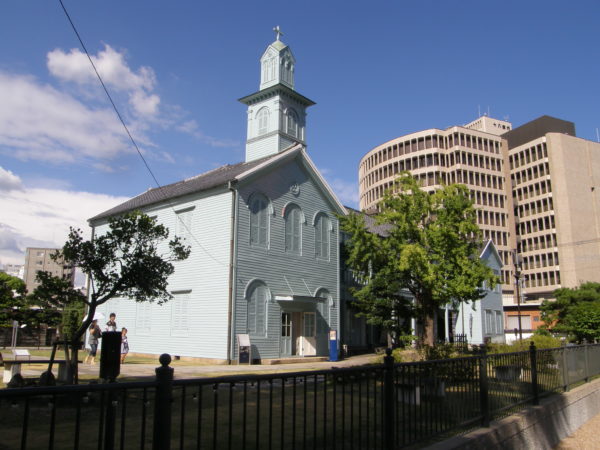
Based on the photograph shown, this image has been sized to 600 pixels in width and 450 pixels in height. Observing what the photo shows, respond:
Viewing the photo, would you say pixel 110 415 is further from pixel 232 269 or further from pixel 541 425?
pixel 232 269

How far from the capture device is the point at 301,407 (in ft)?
22.0

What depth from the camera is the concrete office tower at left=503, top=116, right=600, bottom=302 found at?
7450 centimetres

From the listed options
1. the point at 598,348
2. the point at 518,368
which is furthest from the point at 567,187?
the point at 518,368

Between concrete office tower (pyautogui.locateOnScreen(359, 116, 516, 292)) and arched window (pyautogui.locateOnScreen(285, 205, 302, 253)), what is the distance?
55180 millimetres

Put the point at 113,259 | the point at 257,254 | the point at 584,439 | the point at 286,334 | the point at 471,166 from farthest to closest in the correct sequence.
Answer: the point at 471,166, the point at 286,334, the point at 257,254, the point at 113,259, the point at 584,439

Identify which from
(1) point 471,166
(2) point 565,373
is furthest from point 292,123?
(1) point 471,166

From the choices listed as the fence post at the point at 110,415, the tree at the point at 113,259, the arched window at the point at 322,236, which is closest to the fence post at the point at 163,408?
the fence post at the point at 110,415

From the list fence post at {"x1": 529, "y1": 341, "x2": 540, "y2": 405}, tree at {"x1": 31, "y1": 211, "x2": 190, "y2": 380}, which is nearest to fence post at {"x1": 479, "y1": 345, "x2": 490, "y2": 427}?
fence post at {"x1": 529, "y1": 341, "x2": 540, "y2": 405}

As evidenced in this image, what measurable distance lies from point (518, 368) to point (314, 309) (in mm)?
16053

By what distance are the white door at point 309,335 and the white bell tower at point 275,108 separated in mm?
8738

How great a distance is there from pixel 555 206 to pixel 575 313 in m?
56.7

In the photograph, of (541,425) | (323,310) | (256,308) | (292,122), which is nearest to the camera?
(541,425)

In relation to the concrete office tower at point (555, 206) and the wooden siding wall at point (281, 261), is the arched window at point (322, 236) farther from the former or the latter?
the concrete office tower at point (555, 206)

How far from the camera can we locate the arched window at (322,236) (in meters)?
25.8
